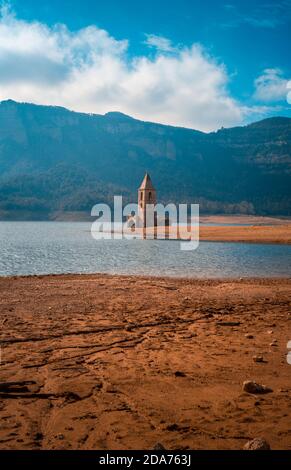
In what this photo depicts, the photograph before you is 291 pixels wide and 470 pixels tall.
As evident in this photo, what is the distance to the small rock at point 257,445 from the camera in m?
3.92

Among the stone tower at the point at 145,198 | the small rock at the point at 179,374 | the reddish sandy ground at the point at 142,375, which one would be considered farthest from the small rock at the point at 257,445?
the stone tower at the point at 145,198

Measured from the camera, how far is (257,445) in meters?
3.93

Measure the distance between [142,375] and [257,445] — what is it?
2.68 metres

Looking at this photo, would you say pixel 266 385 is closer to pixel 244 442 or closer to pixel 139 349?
pixel 244 442

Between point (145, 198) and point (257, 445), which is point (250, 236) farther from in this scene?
point (257, 445)

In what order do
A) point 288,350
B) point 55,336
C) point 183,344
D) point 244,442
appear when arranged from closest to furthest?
point 244,442 < point 288,350 < point 183,344 < point 55,336

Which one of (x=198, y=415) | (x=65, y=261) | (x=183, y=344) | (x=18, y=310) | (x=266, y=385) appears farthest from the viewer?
(x=65, y=261)

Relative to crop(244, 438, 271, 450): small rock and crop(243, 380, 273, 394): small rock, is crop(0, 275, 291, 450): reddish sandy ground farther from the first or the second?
crop(244, 438, 271, 450): small rock

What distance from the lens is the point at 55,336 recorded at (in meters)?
8.61

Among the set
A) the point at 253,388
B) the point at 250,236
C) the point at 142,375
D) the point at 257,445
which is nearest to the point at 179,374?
the point at 142,375

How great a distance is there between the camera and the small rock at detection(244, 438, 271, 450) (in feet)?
12.9

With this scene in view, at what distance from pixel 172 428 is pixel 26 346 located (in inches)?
166
